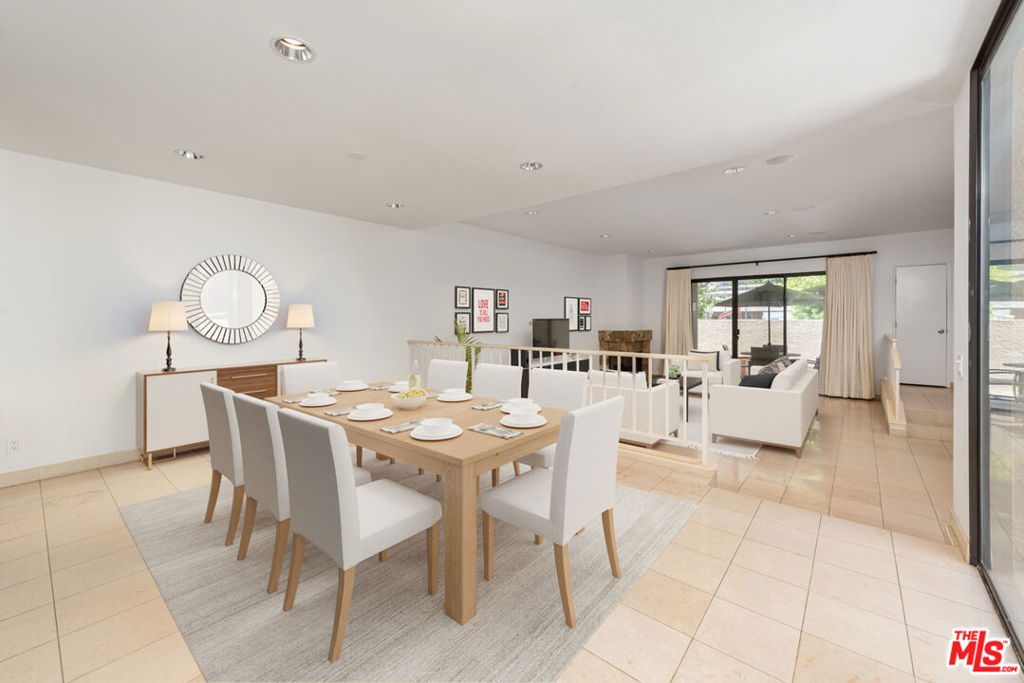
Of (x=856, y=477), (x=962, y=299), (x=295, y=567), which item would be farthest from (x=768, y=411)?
(x=295, y=567)

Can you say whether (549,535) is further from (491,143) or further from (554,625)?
(491,143)

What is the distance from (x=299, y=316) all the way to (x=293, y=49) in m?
2.90

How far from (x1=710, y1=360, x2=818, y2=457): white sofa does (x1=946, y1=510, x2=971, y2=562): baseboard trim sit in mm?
1484

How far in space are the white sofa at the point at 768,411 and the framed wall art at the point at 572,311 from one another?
13.2ft

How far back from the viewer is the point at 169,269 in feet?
12.0

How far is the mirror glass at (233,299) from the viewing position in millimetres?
3902

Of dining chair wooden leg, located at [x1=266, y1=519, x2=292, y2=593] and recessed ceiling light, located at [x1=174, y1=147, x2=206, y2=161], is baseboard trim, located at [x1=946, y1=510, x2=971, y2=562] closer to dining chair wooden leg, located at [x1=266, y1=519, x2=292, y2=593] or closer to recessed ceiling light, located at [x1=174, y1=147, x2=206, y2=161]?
dining chair wooden leg, located at [x1=266, y1=519, x2=292, y2=593]

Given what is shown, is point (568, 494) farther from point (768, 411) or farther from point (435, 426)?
point (768, 411)

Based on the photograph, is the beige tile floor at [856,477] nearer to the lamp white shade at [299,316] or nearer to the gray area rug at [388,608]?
the gray area rug at [388,608]

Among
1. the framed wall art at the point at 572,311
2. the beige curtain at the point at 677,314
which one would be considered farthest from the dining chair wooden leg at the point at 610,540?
the beige curtain at the point at 677,314

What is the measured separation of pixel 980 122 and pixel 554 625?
2928mm

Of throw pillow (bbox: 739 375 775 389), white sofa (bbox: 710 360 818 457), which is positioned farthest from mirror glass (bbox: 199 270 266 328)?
throw pillow (bbox: 739 375 775 389)

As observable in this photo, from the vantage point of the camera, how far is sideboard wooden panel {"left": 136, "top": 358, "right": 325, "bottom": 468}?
3387 millimetres

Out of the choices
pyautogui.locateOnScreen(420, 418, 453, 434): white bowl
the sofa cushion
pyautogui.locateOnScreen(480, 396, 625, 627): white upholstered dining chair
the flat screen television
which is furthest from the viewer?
the flat screen television
